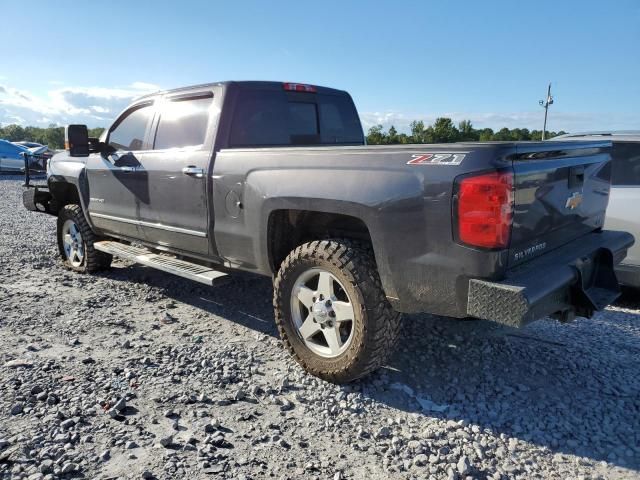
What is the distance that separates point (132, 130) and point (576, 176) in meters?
4.06

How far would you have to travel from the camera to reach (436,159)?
2713mm

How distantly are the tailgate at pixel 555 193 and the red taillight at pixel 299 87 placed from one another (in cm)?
237

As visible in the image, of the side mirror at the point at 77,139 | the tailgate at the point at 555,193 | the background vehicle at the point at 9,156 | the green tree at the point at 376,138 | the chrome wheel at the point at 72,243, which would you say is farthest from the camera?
the background vehicle at the point at 9,156

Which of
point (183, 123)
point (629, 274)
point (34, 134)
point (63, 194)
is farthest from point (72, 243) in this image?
point (34, 134)

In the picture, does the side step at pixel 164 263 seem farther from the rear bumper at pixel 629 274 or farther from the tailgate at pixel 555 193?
the rear bumper at pixel 629 274

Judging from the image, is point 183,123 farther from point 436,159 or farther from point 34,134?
point 34,134

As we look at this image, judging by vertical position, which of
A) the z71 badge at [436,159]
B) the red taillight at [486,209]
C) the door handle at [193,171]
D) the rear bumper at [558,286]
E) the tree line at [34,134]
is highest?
the tree line at [34,134]

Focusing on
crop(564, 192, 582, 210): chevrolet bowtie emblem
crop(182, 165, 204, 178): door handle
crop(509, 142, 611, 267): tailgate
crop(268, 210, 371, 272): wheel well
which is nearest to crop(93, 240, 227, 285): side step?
crop(268, 210, 371, 272): wheel well

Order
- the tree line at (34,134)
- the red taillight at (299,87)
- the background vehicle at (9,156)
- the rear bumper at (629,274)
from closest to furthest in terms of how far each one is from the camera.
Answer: the red taillight at (299,87) < the rear bumper at (629,274) < the background vehicle at (9,156) < the tree line at (34,134)

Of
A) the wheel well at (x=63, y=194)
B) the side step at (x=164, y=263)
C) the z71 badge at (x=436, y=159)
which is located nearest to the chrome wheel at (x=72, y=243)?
the wheel well at (x=63, y=194)

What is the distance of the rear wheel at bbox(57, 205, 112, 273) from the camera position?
5938 mm

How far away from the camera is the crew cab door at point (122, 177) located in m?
4.89

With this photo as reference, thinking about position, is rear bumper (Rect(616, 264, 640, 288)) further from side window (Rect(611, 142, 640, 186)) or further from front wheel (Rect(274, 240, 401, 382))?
front wheel (Rect(274, 240, 401, 382))

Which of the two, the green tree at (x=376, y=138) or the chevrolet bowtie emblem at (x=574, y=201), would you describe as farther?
the green tree at (x=376, y=138)
